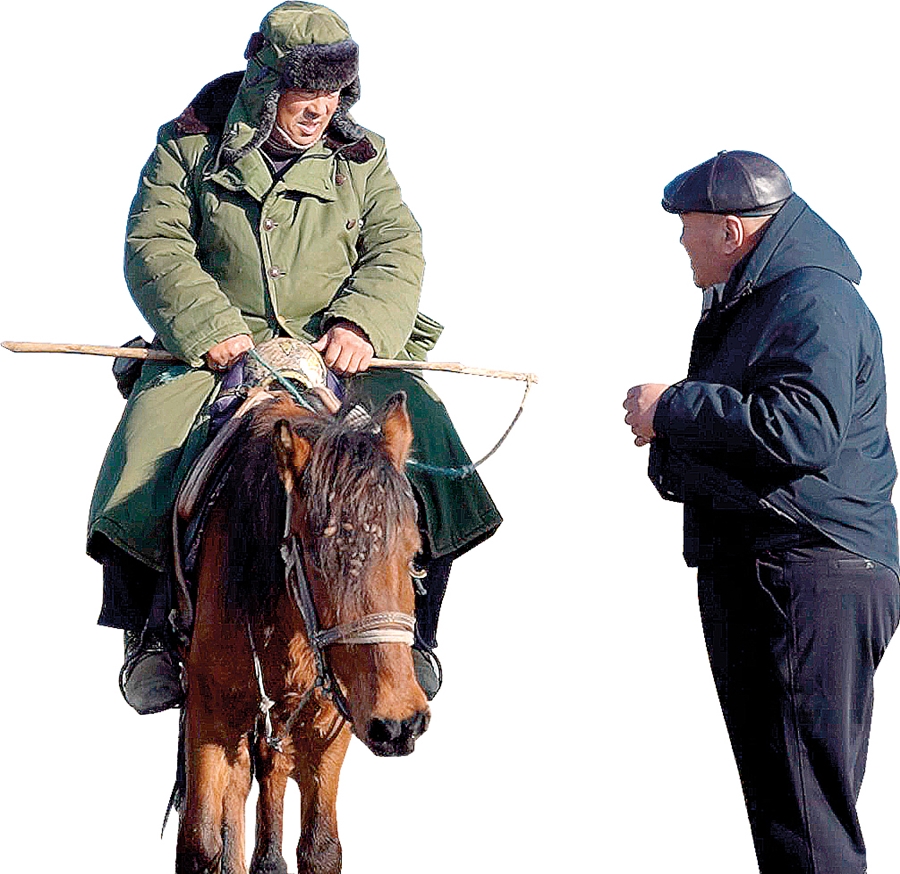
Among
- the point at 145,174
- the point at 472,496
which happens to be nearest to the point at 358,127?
the point at 145,174

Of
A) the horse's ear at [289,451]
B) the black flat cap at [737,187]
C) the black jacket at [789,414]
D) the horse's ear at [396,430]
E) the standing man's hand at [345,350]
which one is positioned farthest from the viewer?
the standing man's hand at [345,350]

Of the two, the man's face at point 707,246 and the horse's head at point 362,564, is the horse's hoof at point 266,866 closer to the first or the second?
the horse's head at point 362,564

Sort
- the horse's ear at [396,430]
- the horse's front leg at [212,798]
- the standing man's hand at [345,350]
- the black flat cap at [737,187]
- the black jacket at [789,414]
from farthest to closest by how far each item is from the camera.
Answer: the standing man's hand at [345,350] < the horse's front leg at [212,798] < the horse's ear at [396,430] < the black flat cap at [737,187] < the black jacket at [789,414]

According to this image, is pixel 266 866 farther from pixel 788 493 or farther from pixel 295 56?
pixel 295 56

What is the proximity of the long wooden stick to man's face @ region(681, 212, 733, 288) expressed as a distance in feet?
4.99

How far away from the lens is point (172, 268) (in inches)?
329

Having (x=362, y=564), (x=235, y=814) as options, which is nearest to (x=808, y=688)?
(x=362, y=564)

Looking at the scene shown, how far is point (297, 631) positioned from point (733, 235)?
6.74 feet

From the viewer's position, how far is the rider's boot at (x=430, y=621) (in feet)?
27.4

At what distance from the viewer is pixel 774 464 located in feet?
21.9

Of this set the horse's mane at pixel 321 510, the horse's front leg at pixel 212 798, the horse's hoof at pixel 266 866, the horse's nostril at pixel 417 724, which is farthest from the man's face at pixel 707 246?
the horse's hoof at pixel 266 866

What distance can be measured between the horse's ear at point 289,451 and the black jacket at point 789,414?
1223 millimetres

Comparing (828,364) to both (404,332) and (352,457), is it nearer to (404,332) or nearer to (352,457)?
(352,457)

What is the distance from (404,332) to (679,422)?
198 centimetres
